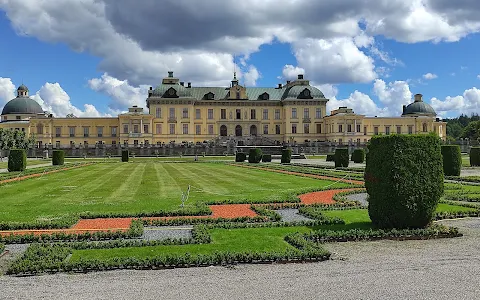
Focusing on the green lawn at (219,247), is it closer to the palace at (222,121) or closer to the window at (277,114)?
the palace at (222,121)

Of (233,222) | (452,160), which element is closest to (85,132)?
(452,160)

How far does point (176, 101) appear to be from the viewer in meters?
81.6

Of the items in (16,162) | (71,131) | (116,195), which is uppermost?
(71,131)

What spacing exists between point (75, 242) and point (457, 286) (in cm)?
675

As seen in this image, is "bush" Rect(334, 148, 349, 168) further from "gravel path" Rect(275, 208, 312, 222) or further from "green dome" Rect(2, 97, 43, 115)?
"green dome" Rect(2, 97, 43, 115)

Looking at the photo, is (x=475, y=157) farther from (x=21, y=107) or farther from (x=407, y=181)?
(x=21, y=107)

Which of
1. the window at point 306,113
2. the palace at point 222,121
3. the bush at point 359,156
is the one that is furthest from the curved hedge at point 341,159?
the window at point 306,113

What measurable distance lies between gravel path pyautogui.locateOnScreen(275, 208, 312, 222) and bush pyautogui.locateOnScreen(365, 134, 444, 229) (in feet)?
8.03

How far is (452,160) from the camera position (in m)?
25.9

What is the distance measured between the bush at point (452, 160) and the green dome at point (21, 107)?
8612 cm

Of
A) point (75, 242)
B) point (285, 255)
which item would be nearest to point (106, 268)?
point (75, 242)

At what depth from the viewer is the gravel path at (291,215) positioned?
11.9 meters

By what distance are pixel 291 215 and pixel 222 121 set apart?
7251 cm

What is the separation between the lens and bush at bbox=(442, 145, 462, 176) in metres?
25.8
